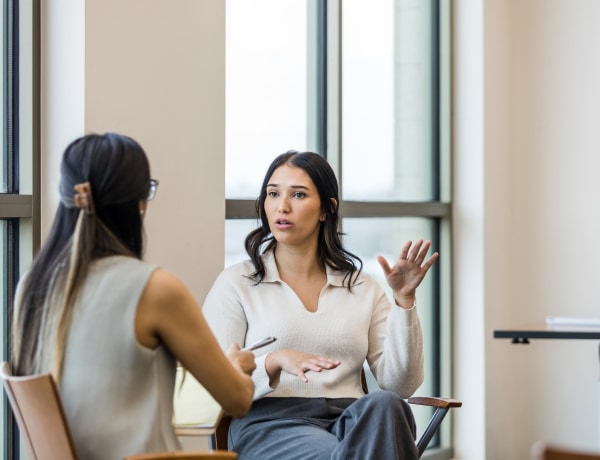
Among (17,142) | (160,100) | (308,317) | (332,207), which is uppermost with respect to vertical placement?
(160,100)

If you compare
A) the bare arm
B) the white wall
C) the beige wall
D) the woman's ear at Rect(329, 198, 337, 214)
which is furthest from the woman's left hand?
the white wall

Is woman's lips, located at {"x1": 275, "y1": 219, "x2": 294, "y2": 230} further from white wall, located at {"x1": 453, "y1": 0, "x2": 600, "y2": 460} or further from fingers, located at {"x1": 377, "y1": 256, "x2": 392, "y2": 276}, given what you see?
white wall, located at {"x1": 453, "y1": 0, "x2": 600, "y2": 460}

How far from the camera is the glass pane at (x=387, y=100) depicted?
4.12m

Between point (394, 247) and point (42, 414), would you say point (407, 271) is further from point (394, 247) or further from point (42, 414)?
point (394, 247)

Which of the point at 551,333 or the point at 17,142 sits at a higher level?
the point at 17,142

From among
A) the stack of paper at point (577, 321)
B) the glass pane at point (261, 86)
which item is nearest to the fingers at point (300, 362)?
the glass pane at point (261, 86)

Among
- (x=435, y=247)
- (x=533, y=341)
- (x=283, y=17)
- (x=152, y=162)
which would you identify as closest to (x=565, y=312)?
(x=533, y=341)

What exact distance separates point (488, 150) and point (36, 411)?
127 inches

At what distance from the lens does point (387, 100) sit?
4.38 metres

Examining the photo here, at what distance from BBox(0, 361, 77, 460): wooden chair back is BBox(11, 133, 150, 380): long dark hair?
0.26 ft

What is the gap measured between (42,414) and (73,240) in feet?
1.05

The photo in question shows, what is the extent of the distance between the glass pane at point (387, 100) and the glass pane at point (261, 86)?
346mm

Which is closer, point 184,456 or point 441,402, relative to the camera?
point 184,456

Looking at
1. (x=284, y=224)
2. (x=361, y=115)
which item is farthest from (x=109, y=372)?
(x=361, y=115)
